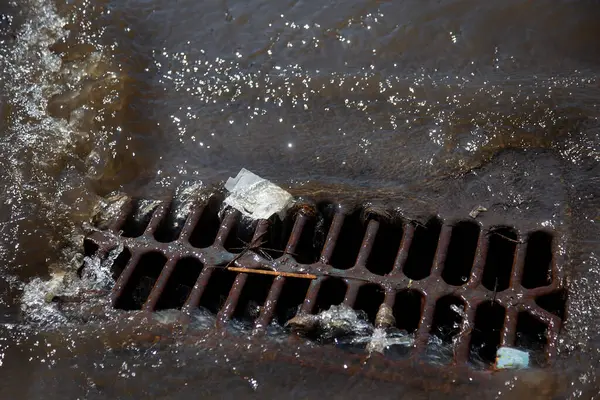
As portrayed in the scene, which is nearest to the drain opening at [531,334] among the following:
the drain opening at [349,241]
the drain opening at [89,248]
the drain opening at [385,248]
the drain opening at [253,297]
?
the drain opening at [385,248]

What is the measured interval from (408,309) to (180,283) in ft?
2.87

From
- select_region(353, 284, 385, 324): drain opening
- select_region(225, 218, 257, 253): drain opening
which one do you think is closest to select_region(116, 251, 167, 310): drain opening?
select_region(225, 218, 257, 253): drain opening

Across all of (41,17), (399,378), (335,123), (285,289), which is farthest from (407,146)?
(41,17)

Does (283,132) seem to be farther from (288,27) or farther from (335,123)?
(288,27)

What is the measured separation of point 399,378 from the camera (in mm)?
2055

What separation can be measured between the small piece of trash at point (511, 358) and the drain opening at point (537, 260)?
361mm

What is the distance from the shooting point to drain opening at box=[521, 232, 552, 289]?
2.35 metres

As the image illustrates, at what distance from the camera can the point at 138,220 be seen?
270cm

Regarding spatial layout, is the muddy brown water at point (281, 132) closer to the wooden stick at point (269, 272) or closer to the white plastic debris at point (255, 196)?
the white plastic debris at point (255, 196)

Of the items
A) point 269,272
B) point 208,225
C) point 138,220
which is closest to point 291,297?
point 269,272

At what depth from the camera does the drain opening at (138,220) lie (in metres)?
2.69

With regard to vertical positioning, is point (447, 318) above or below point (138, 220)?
below

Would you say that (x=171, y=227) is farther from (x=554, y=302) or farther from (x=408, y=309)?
(x=554, y=302)

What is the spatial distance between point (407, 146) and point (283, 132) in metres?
0.55
